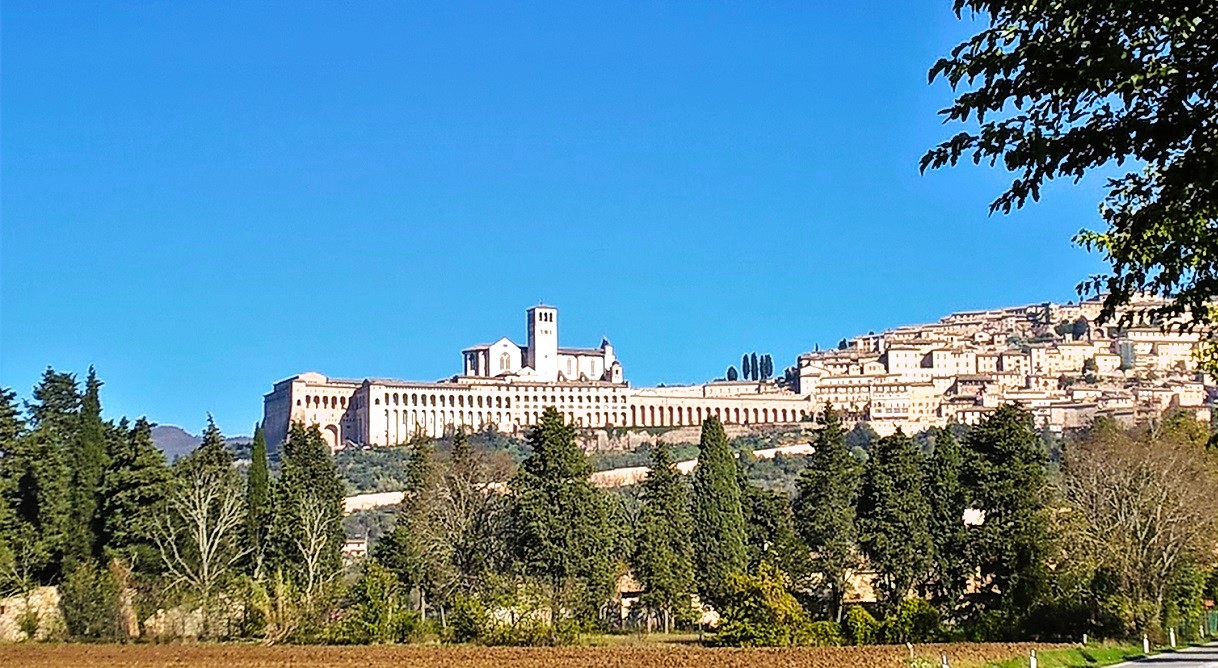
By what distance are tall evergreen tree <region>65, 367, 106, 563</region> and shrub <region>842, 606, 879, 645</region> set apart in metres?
24.1

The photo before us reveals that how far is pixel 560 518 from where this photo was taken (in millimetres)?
43375

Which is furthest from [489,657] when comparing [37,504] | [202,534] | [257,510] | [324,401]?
[324,401]

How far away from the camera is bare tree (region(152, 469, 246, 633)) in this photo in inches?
1565

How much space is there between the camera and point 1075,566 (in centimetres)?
3728

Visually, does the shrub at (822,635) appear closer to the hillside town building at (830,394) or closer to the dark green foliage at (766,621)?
the dark green foliage at (766,621)

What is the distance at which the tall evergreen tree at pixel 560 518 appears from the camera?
4288 cm

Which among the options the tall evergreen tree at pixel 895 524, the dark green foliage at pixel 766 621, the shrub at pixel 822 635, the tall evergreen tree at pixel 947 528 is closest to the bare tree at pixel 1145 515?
the tall evergreen tree at pixel 947 528

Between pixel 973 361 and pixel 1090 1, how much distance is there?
162485 millimetres

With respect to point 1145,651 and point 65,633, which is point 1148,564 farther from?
point 65,633

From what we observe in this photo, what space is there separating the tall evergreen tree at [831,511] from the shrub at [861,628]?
29.0 feet

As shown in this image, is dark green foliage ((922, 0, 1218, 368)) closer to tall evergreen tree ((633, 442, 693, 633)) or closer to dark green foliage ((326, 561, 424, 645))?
dark green foliage ((326, 561, 424, 645))

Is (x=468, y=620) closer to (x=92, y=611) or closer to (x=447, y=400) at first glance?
(x=92, y=611)

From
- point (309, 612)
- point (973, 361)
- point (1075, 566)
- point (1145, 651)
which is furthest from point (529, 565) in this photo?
point (973, 361)

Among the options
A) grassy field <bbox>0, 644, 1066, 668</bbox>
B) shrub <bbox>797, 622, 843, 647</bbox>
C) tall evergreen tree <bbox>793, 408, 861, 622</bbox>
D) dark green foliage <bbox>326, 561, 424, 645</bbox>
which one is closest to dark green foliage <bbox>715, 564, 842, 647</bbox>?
shrub <bbox>797, 622, 843, 647</bbox>
